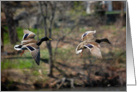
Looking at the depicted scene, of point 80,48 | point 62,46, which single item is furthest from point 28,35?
point 80,48

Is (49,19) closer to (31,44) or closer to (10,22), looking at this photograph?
(31,44)

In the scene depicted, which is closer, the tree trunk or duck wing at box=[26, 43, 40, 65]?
duck wing at box=[26, 43, 40, 65]

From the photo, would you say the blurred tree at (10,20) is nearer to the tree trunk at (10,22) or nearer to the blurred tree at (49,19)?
the tree trunk at (10,22)

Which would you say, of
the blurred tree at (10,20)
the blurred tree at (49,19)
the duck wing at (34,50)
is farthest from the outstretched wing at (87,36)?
the blurred tree at (10,20)

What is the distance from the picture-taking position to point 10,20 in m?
6.26

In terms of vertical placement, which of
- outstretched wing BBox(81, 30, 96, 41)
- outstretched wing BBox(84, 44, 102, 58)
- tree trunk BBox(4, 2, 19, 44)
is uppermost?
tree trunk BBox(4, 2, 19, 44)

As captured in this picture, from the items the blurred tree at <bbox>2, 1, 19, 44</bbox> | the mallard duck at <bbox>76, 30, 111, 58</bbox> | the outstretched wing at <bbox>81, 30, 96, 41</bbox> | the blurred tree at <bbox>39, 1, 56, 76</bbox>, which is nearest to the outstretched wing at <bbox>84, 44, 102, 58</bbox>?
the mallard duck at <bbox>76, 30, 111, 58</bbox>

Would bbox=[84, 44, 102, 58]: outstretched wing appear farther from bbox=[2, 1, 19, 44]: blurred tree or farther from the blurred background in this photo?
bbox=[2, 1, 19, 44]: blurred tree

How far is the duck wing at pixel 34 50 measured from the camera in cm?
605

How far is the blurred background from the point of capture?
612 centimetres

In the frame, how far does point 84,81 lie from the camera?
6137 mm

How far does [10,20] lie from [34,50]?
0.89 meters

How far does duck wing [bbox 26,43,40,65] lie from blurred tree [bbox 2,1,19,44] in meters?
0.39

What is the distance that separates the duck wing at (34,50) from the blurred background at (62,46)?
9 cm
